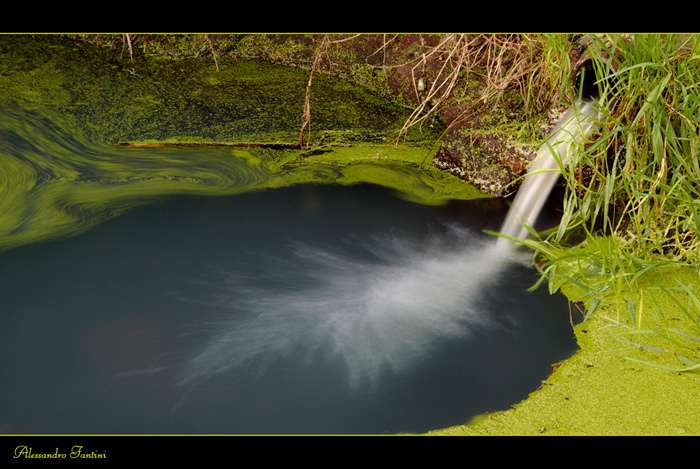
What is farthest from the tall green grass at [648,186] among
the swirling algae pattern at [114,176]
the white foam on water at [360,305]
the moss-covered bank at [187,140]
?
the swirling algae pattern at [114,176]

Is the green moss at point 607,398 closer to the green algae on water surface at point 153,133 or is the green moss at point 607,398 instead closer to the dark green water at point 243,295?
the dark green water at point 243,295

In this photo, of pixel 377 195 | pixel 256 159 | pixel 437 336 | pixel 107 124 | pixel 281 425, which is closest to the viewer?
pixel 281 425

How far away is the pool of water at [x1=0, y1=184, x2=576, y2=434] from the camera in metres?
1.64

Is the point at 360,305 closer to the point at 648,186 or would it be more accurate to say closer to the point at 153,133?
the point at 648,186

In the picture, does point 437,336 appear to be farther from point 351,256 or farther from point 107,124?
point 107,124

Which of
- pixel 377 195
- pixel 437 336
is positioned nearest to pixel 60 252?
pixel 377 195

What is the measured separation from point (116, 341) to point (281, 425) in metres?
0.66

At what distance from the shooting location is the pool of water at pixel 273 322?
5.39ft

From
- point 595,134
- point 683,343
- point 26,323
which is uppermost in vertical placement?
point 595,134

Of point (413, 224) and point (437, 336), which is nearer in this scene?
point (437, 336)

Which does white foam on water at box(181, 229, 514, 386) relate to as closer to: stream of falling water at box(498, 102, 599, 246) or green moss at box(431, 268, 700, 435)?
stream of falling water at box(498, 102, 599, 246)

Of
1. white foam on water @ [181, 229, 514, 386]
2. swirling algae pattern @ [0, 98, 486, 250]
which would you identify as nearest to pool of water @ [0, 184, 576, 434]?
white foam on water @ [181, 229, 514, 386]

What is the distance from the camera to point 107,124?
3092 mm

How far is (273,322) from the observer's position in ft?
6.40
